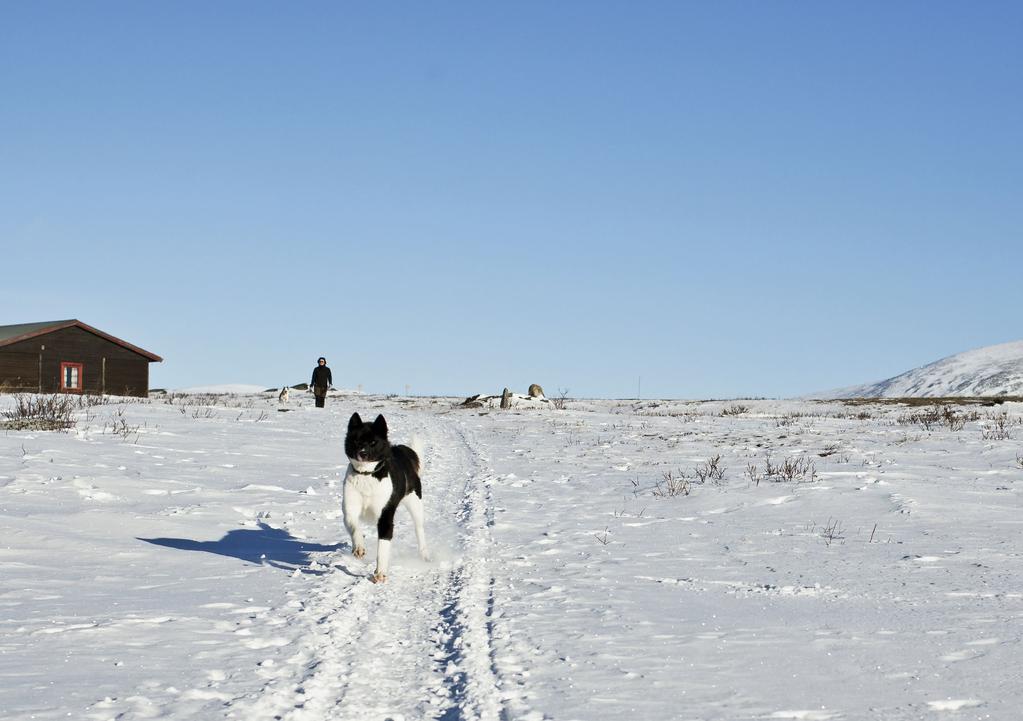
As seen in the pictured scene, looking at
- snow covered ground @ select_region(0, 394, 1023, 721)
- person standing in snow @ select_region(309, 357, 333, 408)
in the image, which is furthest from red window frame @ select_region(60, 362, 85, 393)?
snow covered ground @ select_region(0, 394, 1023, 721)

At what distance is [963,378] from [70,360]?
62.9 m

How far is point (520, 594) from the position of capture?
651 cm

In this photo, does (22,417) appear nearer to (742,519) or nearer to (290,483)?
(290,483)

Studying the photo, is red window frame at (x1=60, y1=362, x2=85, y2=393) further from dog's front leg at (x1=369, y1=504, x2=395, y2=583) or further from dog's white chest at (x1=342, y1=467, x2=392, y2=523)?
dog's front leg at (x1=369, y1=504, x2=395, y2=583)

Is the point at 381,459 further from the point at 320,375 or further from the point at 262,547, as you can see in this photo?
the point at 320,375

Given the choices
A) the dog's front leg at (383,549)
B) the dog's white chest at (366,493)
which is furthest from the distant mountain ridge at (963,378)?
the dog's front leg at (383,549)

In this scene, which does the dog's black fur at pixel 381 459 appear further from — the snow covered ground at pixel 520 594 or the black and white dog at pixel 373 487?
the snow covered ground at pixel 520 594

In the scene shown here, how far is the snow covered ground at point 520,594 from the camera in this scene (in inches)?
167

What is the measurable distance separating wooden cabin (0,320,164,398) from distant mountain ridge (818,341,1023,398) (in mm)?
51445

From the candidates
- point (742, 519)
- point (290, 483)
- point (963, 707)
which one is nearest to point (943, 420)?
point (742, 519)

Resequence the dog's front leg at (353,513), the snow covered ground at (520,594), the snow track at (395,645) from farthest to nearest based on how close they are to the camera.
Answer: the dog's front leg at (353,513)
the snow covered ground at (520,594)
the snow track at (395,645)

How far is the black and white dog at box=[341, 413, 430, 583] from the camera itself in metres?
7.17

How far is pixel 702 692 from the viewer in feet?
14.0

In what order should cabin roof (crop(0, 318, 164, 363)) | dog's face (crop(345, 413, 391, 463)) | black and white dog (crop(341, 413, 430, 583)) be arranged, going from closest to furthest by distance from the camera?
black and white dog (crop(341, 413, 430, 583)) < dog's face (crop(345, 413, 391, 463)) < cabin roof (crop(0, 318, 164, 363))
